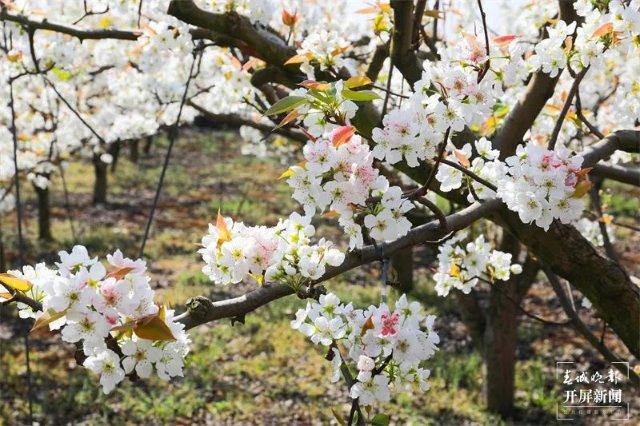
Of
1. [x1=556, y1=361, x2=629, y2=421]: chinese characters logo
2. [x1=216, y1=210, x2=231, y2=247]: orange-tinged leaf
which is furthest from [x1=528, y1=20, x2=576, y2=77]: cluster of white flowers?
[x1=556, y1=361, x2=629, y2=421]: chinese characters logo

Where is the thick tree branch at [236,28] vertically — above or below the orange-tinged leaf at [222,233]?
above

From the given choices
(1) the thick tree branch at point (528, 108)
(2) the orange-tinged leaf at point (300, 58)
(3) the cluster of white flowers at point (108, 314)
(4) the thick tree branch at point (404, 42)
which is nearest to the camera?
(3) the cluster of white flowers at point (108, 314)

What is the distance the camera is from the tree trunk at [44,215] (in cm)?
859

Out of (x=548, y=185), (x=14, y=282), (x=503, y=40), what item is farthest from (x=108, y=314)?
(x=503, y=40)

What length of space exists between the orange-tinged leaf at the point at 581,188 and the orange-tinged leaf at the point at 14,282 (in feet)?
3.48

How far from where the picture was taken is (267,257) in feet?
4.19

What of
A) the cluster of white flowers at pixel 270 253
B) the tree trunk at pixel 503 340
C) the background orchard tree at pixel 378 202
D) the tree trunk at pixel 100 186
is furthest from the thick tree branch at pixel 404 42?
the tree trunk at pixel 100 186

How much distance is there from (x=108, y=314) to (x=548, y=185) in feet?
2.85

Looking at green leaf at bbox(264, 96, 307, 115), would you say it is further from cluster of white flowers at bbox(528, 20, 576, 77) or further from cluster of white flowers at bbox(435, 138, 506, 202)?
cluster of white flowers at bbox(528, 20, 576, 77)

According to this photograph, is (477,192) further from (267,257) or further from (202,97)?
(202,97)

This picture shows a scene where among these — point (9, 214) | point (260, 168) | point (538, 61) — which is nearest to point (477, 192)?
point (538, 61)

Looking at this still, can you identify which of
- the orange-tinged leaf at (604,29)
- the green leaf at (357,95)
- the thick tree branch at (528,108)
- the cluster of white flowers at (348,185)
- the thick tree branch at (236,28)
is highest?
the thick tree branch at (236,28)

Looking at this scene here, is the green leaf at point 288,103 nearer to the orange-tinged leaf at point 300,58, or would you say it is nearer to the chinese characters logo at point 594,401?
the orange-tinged leaf at point 300,58

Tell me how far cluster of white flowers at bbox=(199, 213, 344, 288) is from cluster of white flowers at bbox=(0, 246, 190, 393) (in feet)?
0.58
